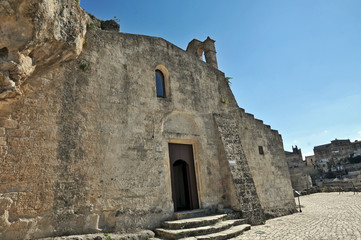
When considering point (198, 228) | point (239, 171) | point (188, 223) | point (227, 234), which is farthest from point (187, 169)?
point (227, 234)

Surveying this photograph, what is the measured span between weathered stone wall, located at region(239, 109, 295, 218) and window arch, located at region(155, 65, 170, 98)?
14.1 ft

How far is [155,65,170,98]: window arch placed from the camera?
8367 millimetres

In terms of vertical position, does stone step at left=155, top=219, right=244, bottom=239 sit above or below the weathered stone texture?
below

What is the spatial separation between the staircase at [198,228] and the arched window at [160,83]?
426 cm

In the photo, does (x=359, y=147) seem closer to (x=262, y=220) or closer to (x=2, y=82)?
(x=262, y=220)

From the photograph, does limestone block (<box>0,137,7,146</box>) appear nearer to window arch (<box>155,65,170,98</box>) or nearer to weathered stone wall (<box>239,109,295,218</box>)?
window arch (<box>155,65,170,98</box>)

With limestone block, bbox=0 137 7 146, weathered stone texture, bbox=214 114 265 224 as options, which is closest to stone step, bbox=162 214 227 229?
weathered stone texture, bbox=214 114 265 224

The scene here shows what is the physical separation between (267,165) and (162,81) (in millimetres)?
6803

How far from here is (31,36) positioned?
4.27m

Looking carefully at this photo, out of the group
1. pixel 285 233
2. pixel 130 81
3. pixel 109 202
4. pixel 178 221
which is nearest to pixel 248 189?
pixel 285 233

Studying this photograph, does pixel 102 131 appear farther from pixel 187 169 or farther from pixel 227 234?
pixel 227 234

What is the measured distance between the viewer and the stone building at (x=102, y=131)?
464cm

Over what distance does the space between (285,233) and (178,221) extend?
10.1 ft

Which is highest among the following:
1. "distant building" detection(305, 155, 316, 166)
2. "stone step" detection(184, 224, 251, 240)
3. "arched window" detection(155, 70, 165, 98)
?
"arched window" detection(155, 70, 165, 98)
